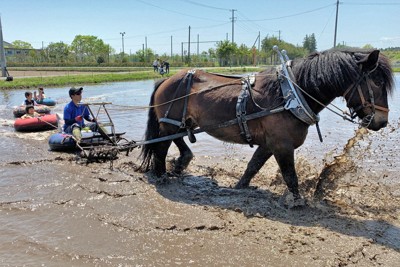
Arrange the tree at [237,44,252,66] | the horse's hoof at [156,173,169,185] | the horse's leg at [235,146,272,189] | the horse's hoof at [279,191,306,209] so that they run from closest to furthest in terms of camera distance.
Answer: the horse's hoof at [279,191,306,209], the horse's leg at [235,146,272,189], the horse's hoof at [156,173,169,185], the tree at [237,44,252,66]

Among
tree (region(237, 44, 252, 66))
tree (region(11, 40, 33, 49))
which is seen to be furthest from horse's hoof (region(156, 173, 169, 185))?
tree (region(11, 40, 33, 49))

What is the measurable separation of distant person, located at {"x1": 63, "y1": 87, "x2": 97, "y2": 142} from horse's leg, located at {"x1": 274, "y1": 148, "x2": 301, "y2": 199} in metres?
3.98

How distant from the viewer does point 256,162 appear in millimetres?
5277

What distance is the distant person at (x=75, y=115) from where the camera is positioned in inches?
278

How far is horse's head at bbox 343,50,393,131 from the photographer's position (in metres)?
3.99

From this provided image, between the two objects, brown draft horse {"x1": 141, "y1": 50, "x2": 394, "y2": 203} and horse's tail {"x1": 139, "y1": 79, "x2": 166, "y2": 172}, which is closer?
brown draft horse {"x1": 141, "y1": 50, "x2": 394, "y2": 203}

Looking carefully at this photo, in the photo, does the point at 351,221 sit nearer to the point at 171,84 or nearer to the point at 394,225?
the point at 394,225

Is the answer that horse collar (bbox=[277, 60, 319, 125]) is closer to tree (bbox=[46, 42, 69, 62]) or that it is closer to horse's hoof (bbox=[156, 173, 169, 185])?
horse's hoof (bbox=[156, 173, 169, 185])

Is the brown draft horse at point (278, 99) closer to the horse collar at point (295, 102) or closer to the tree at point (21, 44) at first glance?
the horse collar at point (295, 102)

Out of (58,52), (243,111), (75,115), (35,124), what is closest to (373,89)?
(243,111)

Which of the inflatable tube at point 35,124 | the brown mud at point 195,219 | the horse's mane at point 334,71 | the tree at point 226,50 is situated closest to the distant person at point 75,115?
the brown mud at point 195,219

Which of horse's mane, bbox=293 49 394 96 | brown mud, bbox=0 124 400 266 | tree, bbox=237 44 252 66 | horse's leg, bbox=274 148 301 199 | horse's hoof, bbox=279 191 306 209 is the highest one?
tree, bbox=237 44 252 66

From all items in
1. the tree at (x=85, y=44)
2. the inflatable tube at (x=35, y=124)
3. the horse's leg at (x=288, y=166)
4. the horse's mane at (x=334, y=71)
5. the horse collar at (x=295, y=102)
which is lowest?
the inflatable tube at (x=35, y=124)

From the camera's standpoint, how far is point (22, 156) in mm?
7539
